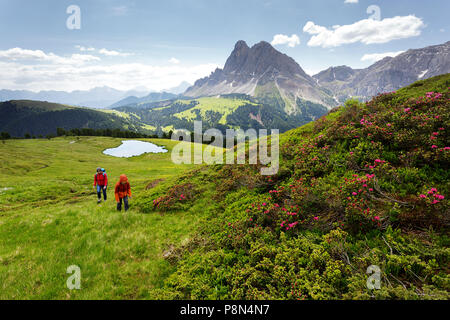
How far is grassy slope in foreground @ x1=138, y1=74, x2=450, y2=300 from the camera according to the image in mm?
5508

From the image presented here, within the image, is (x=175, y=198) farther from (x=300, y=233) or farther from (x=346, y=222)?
(x=346, y=222)

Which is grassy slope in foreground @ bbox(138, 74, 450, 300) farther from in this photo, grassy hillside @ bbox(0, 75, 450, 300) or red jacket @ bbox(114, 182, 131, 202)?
red jacket @ bbox(114, 182, 131, 202)

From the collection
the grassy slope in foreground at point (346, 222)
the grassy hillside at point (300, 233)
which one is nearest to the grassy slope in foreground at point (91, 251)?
the grassy hillside at point (300, 233)

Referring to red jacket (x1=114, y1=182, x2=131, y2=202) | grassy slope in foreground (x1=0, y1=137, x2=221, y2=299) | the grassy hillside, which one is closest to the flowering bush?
the grassy hillside

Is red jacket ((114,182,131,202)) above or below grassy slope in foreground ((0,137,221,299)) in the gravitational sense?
above

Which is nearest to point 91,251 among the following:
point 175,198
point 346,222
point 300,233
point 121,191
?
point 121,191

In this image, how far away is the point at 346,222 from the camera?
7.43 metres

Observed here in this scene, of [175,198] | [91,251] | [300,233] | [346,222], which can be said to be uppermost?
[346,222]

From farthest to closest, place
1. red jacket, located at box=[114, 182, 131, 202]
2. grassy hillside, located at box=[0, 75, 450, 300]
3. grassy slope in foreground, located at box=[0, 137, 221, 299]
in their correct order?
red jacket, located at box=[114, 182, 131, 202] → grassy slope in foreground, located at box=[0, 137, 221, 299] → grassy hillside, located at box=[0, 75, 450, 300]

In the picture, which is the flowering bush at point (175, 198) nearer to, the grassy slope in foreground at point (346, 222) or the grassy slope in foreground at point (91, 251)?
the grassy slope in foreground at point (91, 251)

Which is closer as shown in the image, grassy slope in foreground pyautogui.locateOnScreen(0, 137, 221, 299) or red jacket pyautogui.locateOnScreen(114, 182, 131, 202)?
grassy slope in foreground pyautogui.locateOnScreen(0, 137, 221, 299)

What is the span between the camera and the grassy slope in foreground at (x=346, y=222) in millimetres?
5508

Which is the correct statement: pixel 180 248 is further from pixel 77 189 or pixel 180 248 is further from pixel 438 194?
pixel 77 189
